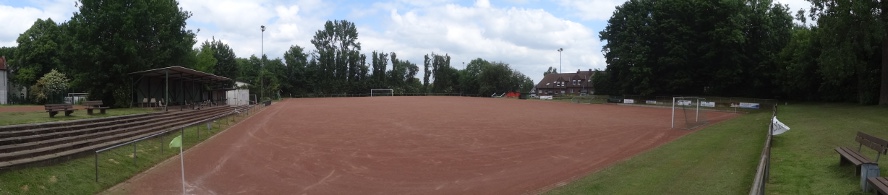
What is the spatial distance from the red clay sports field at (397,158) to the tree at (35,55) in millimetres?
42663

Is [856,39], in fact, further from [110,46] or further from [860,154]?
[110,46]

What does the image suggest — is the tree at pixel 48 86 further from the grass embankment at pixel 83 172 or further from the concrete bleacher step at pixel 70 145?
the grass embankment at pixel 83 172

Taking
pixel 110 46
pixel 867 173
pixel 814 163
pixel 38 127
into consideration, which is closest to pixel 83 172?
pixel 38 127

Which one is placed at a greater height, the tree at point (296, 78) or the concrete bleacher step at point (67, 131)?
the tree at point (296, 78)

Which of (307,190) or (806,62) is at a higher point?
(806,62)

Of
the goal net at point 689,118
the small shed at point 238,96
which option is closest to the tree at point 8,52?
the small shed at point 238,96

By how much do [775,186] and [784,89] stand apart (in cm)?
4342

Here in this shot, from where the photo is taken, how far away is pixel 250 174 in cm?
1367

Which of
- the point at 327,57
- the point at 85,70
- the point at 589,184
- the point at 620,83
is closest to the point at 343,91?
the point at 327,57

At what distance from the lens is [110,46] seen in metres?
30.5

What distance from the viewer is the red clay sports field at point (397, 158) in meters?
12.3

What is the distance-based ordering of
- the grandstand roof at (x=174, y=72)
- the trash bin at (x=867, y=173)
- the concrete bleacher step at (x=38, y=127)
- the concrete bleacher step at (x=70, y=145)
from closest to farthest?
the trash bin at (x=867, y=173) < the concrete bleacher step at (x=70, y=145) < the concrete bleacher step at (x=38, y=127) < the grandstand roof at (x=174, y=72)

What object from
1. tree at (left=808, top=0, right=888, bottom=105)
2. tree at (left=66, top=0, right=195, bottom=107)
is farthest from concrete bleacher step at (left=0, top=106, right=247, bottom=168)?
tree at (left=808, top=0, right=888, bottom=105)

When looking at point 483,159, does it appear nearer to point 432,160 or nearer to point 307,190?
point 432,160
